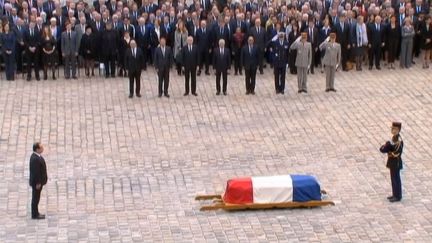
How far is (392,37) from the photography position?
28141mm

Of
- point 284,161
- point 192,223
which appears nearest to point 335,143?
point 284,161

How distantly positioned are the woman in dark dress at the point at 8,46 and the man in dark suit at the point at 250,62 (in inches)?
221

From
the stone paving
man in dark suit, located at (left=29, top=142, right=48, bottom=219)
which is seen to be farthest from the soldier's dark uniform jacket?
man in dark suit, located at (left=29, top=142, right=48, bottom=219)

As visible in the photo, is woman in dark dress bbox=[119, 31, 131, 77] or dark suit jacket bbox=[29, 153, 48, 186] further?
woman in dark dress bbox=[119, 31, 131, 77]

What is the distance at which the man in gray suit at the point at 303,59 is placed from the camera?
25.5 meters

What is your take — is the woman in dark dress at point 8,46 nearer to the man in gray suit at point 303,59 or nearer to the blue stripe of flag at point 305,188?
the man in gray suit at point 303,59

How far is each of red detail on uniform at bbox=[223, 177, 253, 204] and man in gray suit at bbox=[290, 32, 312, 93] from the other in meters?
8.22

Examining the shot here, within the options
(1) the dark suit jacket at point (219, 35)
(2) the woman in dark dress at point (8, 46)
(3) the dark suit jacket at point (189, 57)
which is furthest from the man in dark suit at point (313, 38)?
(2) the woman in dark dress at point (8, 46)

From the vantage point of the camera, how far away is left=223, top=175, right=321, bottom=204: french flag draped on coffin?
17672 mm

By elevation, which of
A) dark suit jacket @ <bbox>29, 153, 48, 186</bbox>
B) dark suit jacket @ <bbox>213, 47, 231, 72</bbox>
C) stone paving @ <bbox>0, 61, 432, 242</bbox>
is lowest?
stone paving @ <bbox>0, 61, 432, 242</bbox>

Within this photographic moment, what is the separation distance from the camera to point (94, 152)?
21.1 metres

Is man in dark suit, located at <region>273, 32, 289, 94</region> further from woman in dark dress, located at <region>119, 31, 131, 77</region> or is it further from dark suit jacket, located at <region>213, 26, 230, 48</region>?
woman in dark dress, located at <region>119, 31, 131, 77</region>

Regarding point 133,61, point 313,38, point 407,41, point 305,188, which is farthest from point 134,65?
point 305,188

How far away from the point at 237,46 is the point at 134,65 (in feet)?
11.6
